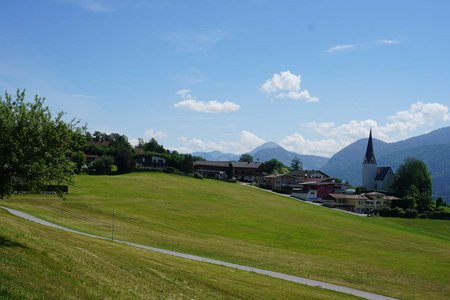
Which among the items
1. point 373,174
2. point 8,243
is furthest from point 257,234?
point 373,174

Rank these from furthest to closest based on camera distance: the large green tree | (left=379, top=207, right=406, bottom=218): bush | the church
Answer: the church → the large green tree → (left=379, top=207, right=406, bottom=218): bush

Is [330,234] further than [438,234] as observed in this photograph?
No

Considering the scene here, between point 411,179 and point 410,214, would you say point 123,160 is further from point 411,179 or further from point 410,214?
point 411,179

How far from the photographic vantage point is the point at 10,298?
15.3 meters

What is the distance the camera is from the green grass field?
144 feet

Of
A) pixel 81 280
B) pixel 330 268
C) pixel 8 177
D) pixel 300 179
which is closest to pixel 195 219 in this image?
pixel 330 268

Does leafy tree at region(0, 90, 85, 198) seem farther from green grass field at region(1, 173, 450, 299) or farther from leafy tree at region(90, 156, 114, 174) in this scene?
leafy tree at region(90, 156, 114, 174)

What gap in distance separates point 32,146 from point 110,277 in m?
8.87

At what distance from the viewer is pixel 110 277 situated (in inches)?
944

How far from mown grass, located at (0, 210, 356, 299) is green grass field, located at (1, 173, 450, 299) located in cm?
1041

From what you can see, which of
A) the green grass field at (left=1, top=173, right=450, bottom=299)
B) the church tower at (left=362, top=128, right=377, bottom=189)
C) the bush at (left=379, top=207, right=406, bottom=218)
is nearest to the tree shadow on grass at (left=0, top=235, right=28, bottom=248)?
the green grass field at (left=1, top=173, right=450, bottom=299)

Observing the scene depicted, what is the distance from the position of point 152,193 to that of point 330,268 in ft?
193

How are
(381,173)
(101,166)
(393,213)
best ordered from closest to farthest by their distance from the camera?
(393,213) → (101,166) → (381,173)

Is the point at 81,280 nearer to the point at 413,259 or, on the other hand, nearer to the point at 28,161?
the point at 28,161
